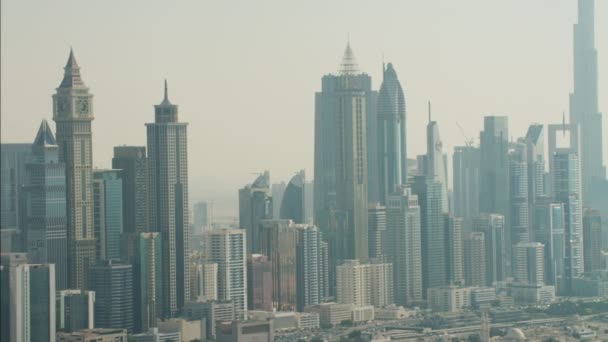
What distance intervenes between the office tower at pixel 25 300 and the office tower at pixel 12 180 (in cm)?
55

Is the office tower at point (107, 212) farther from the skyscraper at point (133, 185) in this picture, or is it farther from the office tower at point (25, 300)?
the office tower at point (25, 300)

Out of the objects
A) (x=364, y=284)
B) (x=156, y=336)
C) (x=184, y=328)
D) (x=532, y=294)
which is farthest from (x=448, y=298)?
(x=156, y=336)

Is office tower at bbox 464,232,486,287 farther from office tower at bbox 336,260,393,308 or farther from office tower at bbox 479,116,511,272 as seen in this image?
office tower at bbox 336,260,393,308

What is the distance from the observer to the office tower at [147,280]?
23.9 meters

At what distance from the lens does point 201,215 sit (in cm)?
2553

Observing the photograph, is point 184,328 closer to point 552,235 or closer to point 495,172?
point 552,235

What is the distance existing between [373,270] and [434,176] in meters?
3.71

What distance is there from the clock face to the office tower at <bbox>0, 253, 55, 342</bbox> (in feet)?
10.8

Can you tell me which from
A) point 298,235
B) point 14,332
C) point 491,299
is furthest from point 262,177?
point 14,332

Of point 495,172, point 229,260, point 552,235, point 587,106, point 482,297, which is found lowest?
point 482,297

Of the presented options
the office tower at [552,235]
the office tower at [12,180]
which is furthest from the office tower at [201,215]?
the office tower at [552,235]

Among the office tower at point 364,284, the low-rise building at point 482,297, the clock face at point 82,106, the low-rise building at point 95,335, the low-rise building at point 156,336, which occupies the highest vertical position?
the clock face at point 82,106

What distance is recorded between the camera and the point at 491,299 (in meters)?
29.2

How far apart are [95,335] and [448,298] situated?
7.82 m
